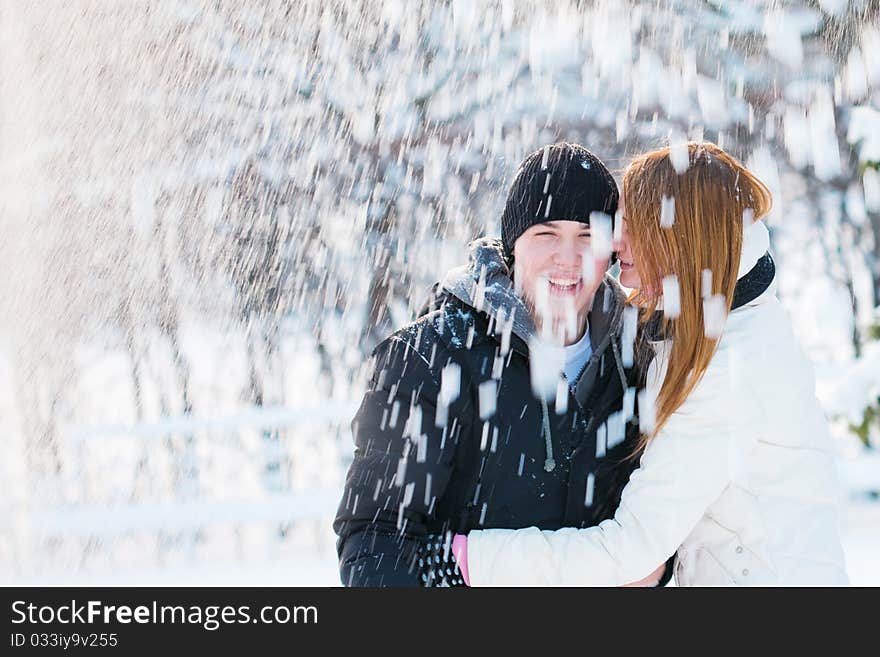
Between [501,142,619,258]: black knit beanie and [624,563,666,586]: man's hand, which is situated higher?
[501,142,619,258]: black knit beanie

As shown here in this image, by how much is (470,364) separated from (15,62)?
8.23 m

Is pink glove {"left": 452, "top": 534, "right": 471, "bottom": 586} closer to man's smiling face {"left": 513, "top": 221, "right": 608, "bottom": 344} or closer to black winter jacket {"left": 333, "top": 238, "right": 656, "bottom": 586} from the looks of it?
black winter jacket {"left": 333, "top": 238, "right": 656, "bottom": 586}

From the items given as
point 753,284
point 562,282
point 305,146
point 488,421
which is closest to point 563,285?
point 562,282

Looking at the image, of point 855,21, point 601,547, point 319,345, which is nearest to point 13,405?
point 319,345

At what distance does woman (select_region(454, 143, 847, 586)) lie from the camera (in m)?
2.01

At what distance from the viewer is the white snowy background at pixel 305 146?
29.8ft

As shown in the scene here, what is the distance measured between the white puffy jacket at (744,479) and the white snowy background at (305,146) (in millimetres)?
6757

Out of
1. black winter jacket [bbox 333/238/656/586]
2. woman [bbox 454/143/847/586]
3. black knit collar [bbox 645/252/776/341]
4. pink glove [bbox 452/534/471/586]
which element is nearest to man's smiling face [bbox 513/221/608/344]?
black winter jacket [bbox 333/238/656/586]

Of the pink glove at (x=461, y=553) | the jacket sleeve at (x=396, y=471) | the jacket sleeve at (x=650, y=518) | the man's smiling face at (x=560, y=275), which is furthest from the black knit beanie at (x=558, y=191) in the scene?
the pink glove at (x=461, y=553)

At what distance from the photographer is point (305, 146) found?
→ 904cm

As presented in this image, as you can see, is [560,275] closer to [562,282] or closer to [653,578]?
[562,282]

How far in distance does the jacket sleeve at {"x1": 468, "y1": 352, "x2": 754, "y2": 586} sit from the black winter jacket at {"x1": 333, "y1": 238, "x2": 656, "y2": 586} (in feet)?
0.39

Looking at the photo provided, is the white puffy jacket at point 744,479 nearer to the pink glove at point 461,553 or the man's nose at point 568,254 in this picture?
the pink glove at point 461,553

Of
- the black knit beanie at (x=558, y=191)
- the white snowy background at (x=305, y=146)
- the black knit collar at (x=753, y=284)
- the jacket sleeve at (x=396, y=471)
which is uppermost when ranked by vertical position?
the white snowy background at (x=305, y=146)
